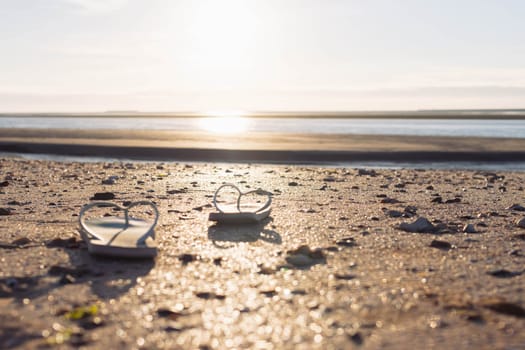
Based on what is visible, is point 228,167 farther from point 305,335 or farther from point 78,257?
point 305,335

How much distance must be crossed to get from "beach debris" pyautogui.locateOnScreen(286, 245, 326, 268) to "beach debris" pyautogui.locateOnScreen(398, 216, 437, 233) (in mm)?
2141

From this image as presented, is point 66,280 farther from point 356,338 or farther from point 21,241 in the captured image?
point 356,338

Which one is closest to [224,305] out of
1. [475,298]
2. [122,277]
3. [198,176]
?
[122,277]

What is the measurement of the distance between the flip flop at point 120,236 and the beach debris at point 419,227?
12.2 feet

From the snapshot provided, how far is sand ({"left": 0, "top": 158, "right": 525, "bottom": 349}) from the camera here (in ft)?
15.2

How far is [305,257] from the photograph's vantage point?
6.84 m

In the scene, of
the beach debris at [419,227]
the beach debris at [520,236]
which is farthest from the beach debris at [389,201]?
the beach debris at [520,236]

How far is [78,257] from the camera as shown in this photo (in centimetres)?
684

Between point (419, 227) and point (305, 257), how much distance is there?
253cm

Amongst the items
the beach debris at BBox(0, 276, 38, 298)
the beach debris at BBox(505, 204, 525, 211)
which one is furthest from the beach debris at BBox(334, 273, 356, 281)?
the beach debris at BBox(505, 204, 525, 211)

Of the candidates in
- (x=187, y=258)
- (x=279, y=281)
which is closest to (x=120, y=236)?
(x=187, y=258)

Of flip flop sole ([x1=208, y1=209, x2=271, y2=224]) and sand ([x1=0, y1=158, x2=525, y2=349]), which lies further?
flip flop sole ([x1=208, y1=209, x2=271, y2=224])

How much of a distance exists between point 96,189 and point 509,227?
908 cm

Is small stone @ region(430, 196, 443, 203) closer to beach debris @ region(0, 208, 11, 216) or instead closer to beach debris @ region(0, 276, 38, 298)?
beach debris @ region(0, 208, 11, 216)
